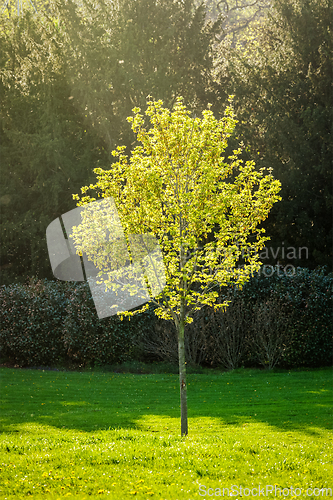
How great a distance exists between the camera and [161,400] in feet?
28.7

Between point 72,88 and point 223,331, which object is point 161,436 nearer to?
point 223,331

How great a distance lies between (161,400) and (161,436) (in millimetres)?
2538

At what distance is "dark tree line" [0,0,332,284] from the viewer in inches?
613

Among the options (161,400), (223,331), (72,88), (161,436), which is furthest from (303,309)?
(72,88)

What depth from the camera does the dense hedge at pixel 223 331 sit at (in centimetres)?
1192

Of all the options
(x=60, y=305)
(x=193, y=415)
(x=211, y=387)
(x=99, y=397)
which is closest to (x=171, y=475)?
(x=193, y=415)

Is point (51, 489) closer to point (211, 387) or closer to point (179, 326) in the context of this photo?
point (179, 326)

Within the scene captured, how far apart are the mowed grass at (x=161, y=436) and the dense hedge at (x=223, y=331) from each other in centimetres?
92

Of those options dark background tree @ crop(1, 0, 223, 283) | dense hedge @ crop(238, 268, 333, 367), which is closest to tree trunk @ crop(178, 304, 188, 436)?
dense hedge @ crop(238, 268, 333, 367)

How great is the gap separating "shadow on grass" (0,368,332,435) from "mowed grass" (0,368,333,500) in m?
0.02

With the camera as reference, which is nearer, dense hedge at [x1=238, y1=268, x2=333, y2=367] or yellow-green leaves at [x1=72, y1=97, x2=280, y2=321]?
yellow-green leaves at [x1=72, y1=97, x2=280, y2=321]

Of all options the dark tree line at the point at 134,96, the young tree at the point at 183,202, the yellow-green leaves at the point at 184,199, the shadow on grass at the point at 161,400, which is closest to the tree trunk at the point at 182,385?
the young tree at the point at 183,202

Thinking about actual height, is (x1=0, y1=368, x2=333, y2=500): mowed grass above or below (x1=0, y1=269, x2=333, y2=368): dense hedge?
below

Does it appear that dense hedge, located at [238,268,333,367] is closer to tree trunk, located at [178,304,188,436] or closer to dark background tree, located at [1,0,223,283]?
tree trunk, located at [178,304,188,436]
